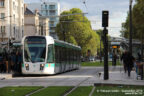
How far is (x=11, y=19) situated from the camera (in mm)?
75812

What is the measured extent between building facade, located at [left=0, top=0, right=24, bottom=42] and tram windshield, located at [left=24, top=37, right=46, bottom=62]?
4173cm

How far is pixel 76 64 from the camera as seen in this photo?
4700 centimetres

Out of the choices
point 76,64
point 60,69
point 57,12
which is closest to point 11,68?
point 60,69

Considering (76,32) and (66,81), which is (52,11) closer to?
(76,32)

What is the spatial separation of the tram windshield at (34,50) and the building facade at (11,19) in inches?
1643

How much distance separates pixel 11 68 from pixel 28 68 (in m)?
4.19

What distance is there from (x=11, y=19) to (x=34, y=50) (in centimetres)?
4719

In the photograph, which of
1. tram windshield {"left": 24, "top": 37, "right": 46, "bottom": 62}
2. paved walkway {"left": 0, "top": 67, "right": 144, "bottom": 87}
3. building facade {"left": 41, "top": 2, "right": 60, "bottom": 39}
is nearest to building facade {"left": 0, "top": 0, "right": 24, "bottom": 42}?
tram windshield {"left": 24, "top": 37, "right": 46, "bottom": 62}

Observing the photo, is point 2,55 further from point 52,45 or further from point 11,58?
point 52,45

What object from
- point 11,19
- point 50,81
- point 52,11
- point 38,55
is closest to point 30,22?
point 11,19

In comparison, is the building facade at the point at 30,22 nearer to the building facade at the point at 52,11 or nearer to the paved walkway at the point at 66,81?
the building facade at the point at 52,11

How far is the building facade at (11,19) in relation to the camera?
246 ft

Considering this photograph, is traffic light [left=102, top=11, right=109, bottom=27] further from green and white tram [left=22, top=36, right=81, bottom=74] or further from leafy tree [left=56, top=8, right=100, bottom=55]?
leafy tree [left=56, top=8, right=100, bottom=55]

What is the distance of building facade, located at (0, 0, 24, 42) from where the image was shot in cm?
7506
